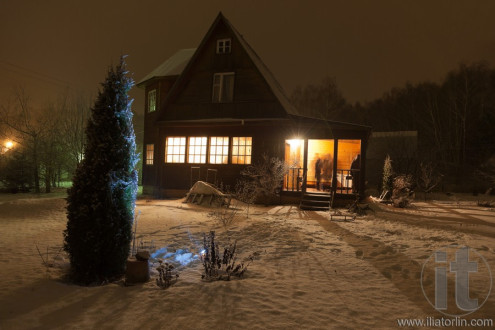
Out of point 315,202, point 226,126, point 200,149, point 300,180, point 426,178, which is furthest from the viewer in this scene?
point 426,178

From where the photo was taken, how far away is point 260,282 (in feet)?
16.4

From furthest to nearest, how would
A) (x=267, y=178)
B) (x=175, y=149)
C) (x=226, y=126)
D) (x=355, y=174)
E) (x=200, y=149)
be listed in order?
1. (x=175, y=149)
2. (x=200, y=149)
3. (x=226, y=126)
4. (x=355, y=174)
5. (x=267, y=178)

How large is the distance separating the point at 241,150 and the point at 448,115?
1110 inches

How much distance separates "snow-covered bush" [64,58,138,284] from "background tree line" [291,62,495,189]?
2580 centimetres

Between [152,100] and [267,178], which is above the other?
[152,100]

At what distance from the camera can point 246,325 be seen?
3.71 meters

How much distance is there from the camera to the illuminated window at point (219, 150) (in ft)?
50.6

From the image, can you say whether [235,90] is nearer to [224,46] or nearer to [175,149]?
[224,46]

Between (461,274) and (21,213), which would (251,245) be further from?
(21,213)

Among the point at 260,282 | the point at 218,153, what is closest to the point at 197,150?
the point at 218,153

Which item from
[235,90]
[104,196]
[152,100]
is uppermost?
[152,100]

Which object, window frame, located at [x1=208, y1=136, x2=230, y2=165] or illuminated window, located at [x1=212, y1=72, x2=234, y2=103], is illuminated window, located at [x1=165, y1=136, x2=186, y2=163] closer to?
window frame, located at [x1=208, y1=136, x2=230, y2=165]

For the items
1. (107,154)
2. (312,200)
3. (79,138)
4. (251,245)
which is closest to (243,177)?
(312,200)

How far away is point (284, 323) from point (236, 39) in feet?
45.2
